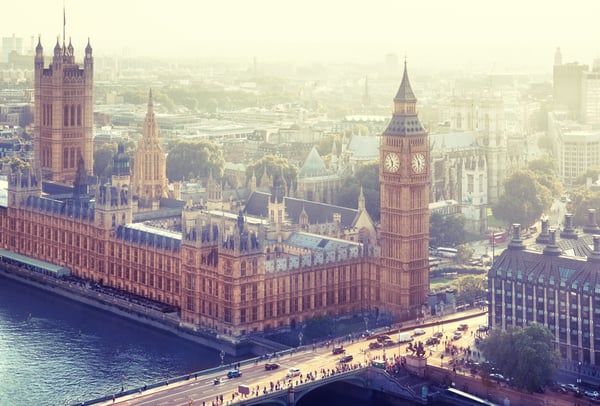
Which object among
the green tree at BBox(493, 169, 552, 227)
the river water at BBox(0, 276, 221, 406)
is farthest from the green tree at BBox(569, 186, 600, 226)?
Answer: the river water at BBox(0, 276, 221, 406)

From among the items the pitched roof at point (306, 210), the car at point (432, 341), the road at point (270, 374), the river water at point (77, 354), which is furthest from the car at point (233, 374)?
the pitched roof at point (306, 210)

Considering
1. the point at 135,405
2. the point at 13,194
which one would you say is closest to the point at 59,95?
the point at 13,194

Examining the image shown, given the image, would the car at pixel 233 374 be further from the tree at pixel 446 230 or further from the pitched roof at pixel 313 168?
the pitched roof at pixel 313 168

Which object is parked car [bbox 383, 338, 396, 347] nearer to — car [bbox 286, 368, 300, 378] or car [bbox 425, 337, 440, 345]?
car [bbox 425, 337, 440, 345]

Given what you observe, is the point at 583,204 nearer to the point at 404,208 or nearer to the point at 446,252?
the point at 446,252

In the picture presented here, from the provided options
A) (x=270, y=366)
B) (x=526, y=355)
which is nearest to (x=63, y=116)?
(x=270, y=366)
